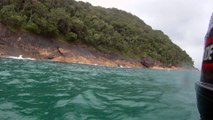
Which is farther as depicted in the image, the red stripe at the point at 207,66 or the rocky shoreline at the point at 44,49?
the rocky shoreline at the point at 44,49

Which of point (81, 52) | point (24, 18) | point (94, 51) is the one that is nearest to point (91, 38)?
point (94, 51)

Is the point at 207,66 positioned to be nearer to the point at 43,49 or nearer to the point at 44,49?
the point at 43,49

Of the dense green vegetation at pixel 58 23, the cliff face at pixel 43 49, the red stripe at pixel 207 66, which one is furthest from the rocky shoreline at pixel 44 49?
the red stripe at pixel 207 66

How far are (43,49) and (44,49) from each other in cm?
23

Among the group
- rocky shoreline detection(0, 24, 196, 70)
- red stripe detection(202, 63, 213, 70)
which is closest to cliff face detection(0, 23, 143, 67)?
rocky shoreline detection(0, 24, 196, 70)

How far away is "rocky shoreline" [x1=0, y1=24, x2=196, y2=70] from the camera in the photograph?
47875 mm

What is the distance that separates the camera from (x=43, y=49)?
51.8 m

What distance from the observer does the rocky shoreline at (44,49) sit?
157 ft

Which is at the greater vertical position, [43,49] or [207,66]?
[43,49]

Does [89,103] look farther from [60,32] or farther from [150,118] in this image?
[60,32]

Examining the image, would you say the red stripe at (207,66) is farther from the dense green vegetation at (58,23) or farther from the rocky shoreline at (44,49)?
the dense green vegetation at (58,23)

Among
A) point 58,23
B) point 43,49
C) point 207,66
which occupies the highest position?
point 58,23

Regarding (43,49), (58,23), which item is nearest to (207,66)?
(43,49)

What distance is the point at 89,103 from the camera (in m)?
8.47
